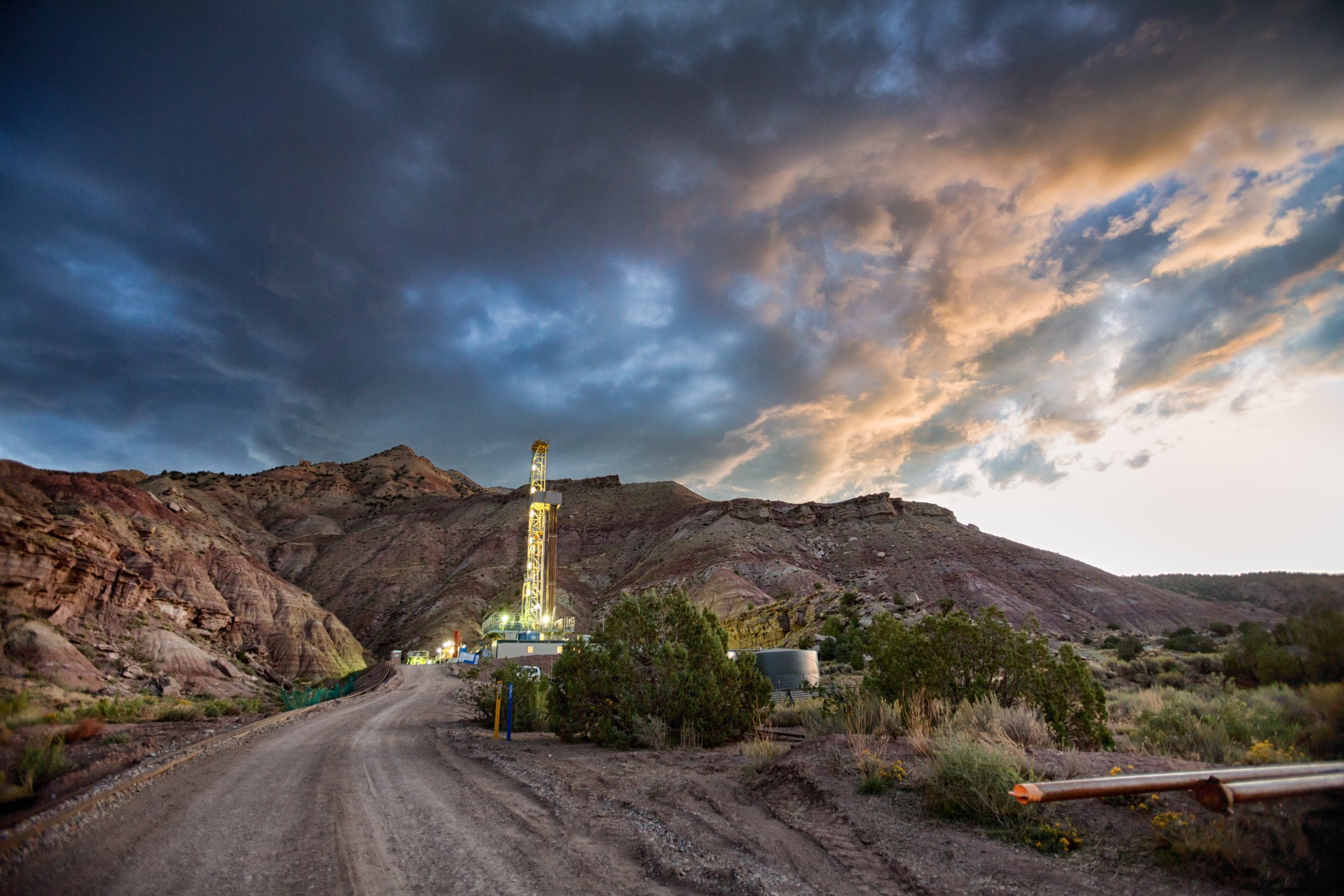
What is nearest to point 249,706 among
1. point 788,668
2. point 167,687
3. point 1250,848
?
point 167,687

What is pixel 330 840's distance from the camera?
6629 mm

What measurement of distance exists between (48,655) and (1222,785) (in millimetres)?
34524

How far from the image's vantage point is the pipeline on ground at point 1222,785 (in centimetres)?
370

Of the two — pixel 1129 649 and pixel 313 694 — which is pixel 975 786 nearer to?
Answer: pixel 1129 649

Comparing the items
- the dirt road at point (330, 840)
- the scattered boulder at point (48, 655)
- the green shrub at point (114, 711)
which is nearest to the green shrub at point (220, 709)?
the green shrub at point (114, 711)

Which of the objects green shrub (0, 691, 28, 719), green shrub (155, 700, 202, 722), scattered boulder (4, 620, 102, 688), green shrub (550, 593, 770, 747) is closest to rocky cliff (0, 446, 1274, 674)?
scattered boulder (4, 620, 102, 688)

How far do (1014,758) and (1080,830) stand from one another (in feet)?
3.88

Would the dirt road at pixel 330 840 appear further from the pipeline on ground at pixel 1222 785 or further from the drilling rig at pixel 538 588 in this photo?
the drilling rig at pixel 538 588

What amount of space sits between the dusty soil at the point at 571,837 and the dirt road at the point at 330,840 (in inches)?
1.1

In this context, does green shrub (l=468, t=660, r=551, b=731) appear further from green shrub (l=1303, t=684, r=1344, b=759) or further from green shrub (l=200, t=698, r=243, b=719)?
green shrub (l=1303, t=684, r=1344, b=759)

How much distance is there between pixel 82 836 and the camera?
6555 mm

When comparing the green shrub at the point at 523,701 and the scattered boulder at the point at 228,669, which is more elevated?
the green shrub at the point at 523,701

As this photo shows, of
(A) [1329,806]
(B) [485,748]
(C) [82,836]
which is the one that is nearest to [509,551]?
(B) [485,748]

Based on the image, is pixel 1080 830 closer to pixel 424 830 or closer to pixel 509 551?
pixel 424 830
